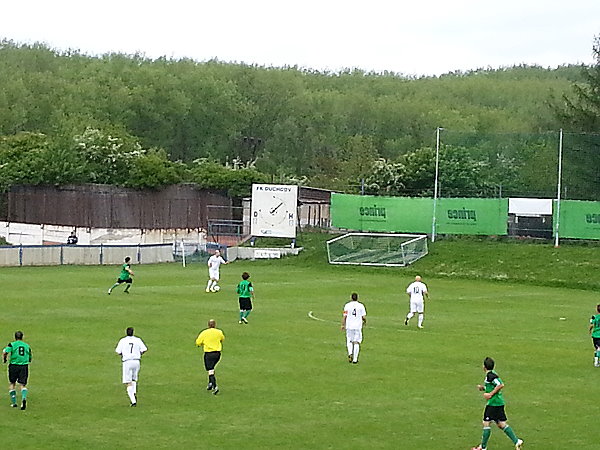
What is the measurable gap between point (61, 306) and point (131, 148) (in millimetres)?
51626

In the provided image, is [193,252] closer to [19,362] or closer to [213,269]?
[213,269]

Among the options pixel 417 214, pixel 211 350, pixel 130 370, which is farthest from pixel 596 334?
pixel 417 214

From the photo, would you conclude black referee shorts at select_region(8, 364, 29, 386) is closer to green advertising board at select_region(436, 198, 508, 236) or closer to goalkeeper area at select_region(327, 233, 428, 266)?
goalkeeper area at select_region(327, 233, 428, 266)

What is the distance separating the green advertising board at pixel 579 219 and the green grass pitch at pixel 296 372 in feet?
43.7

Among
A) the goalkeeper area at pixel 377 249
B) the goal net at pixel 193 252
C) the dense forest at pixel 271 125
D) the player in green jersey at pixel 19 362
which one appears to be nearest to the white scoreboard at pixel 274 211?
the goal net at pixel 193 252

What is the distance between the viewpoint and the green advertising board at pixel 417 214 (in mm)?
65312

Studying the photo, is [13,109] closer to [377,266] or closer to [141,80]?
[141,80]

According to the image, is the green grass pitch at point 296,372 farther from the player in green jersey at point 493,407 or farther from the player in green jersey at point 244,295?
the player in green jersey at point 493,407

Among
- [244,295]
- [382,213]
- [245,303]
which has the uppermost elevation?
[382,213]

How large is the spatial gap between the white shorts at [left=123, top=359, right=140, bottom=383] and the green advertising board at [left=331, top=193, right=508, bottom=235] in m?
46.0

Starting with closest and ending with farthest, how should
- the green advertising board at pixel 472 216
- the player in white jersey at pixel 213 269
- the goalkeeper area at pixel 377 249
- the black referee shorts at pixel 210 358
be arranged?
the black referee shorts at pixel 210 358 → the player in white jersey at pixel 213 269 → the goalkeeper area at pixel 377 249 → the green advertising board at pixel 472 216

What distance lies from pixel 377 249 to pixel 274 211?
356 inches

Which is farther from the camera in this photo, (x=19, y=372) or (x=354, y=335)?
(x=354, y=335)

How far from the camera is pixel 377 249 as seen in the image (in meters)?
65.4
